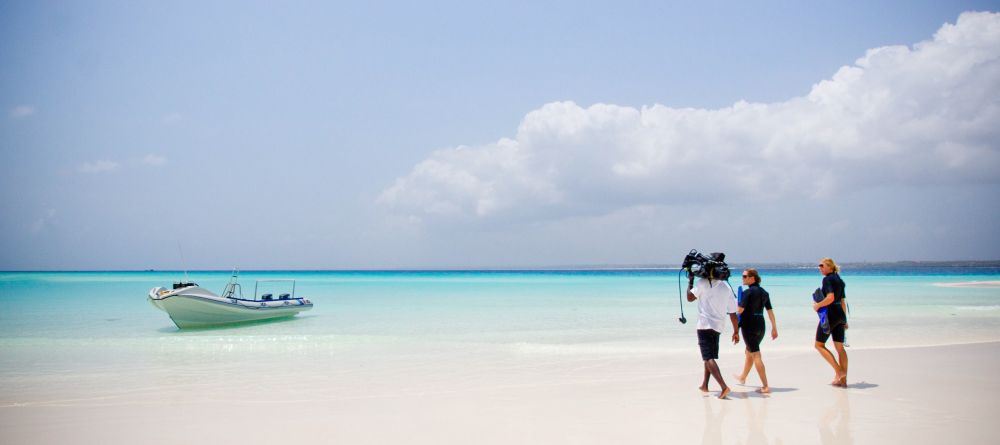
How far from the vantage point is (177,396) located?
761cm

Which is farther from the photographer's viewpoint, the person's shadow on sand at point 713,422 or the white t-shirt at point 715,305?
the white t-shirt at point 715,305

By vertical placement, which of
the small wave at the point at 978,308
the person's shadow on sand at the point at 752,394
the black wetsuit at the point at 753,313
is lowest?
the person's shadow on sand at the point at 752,394

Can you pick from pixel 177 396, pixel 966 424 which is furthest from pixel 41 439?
pixel 966 424

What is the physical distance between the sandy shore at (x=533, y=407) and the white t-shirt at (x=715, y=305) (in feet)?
2.81

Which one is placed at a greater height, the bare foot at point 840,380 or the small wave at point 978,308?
the small wave at point 978,308

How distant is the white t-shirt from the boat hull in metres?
14.7

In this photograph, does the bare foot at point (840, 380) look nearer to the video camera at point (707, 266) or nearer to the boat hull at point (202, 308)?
the video camera at point (707, 266)

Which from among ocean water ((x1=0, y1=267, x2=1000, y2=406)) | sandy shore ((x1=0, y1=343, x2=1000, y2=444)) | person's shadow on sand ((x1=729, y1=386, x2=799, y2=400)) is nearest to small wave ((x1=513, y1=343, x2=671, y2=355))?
ocean water ((x1=0, y1=267, x2=1000, y2=406))

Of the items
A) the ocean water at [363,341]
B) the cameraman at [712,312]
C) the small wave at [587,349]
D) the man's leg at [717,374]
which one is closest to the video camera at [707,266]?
the cameraman at [712,312]

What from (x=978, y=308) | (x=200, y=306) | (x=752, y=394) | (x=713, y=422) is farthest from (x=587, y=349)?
(x=978, y=308)

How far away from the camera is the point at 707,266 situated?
22.4 ft

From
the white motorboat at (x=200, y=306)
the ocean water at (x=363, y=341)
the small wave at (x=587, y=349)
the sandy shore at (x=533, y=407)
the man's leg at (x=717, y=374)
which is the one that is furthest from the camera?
the white motorboat at (x=200, y=306)

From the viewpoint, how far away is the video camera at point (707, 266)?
6.75 m

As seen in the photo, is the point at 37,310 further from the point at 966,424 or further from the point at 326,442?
the point at 966,424
